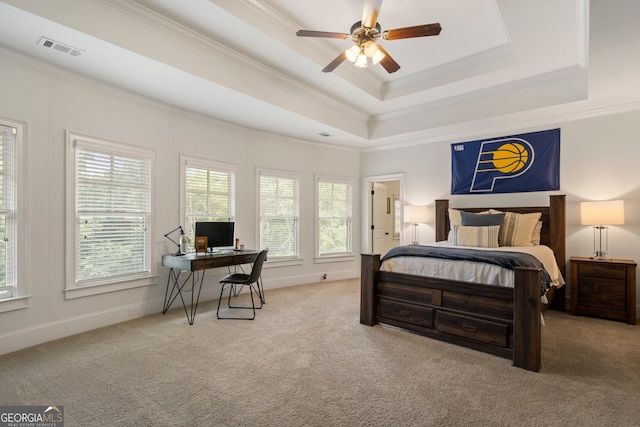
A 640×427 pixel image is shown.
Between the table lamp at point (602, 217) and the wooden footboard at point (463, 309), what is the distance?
2153 millimetres

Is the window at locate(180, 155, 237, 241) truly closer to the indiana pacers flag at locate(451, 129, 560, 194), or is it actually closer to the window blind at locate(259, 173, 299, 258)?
the window blind at locate(259, 173, 299, 258)

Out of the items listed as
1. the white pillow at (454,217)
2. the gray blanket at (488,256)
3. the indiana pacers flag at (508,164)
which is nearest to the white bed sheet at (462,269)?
the gray blanket at (488,256)

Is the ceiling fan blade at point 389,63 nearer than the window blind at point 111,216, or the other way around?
the ceiling fan blade at point 389,63

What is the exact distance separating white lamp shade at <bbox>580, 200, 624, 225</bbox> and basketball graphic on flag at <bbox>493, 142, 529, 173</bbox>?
1093mm

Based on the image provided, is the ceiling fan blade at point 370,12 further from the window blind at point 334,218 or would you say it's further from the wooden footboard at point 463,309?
the window blind at point 334,218

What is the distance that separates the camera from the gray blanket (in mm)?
2928

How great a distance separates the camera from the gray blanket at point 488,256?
→ 2928 mm

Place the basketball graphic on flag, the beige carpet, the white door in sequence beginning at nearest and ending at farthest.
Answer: the beige carpet, the basketball graphic on flag, the white door

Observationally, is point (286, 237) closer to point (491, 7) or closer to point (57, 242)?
point (57, 242)

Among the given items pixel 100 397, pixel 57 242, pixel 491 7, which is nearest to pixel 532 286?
pixel 491 7

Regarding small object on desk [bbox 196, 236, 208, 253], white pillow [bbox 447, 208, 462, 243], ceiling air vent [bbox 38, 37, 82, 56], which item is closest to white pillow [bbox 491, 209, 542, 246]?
white pillow [bbox 447, 208, 462, 243]

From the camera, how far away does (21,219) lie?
2.99 m

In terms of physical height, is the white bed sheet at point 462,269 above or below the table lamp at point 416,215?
below

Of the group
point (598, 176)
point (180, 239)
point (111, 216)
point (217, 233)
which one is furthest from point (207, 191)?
point (598, 176)
